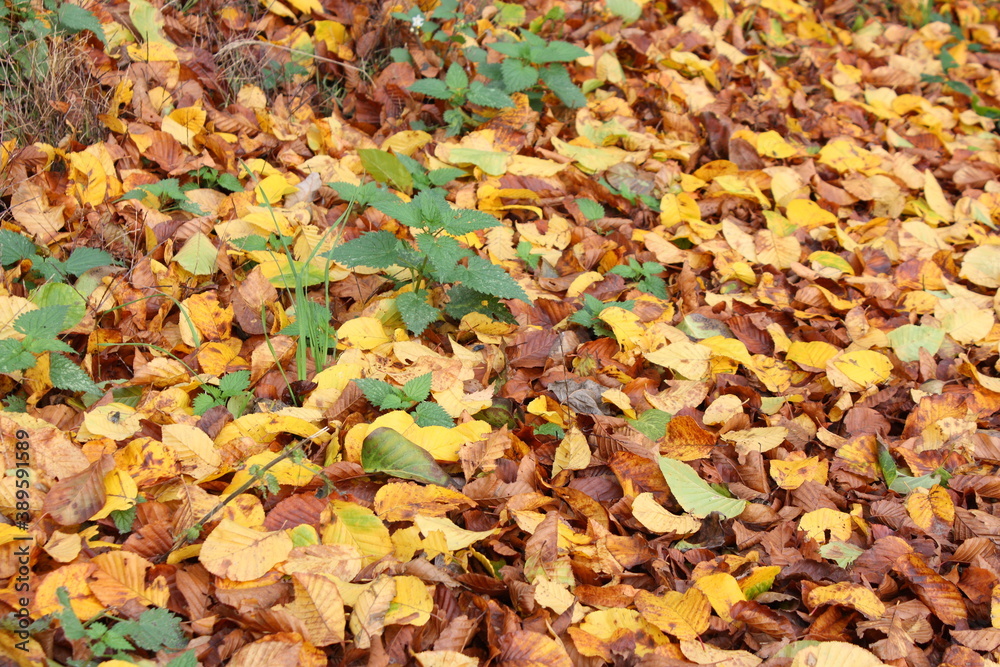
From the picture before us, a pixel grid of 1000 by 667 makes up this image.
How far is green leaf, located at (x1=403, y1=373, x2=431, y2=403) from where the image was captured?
1.65 metres

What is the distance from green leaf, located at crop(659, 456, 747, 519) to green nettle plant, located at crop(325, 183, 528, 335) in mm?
518

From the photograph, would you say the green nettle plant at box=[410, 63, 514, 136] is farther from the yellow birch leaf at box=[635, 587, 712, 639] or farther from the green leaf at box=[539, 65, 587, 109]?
the yellow birch leaf at box=[635, 587, 712, 639]

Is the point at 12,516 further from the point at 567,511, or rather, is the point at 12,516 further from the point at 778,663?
the point at 778,663

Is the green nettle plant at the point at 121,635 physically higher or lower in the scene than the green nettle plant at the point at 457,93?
lower

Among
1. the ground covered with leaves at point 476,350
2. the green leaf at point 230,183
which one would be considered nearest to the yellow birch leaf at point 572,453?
the ground covered with leaves at point 476,350

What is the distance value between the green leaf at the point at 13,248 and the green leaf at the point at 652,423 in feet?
4.95

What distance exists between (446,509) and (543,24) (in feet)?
7.32

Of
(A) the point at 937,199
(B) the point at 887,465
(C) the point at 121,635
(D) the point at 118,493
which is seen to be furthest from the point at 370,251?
(A) the point at 937,199

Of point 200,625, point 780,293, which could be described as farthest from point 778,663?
point 780,293

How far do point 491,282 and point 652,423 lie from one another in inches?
19.4

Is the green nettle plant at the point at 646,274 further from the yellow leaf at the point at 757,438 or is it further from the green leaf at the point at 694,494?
the green leaf at the point at 694,494

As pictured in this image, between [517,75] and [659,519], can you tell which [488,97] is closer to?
[517,75]

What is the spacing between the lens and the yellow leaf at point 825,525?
1.61m

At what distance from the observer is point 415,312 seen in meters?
1.87
